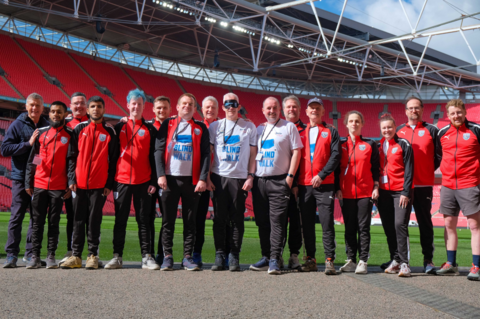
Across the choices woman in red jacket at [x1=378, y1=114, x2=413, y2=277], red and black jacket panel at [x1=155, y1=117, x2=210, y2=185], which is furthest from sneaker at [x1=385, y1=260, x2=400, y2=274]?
red and black jacket panel at [x1=155, y1=117, x2=210, y2=185]

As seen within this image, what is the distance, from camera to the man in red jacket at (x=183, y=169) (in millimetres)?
4559

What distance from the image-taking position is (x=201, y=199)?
201 inches

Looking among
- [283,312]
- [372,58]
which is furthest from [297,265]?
[372,58]

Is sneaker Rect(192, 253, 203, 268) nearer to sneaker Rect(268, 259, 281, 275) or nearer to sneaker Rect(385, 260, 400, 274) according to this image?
sneaker Rect(268, 259, 281, 275)

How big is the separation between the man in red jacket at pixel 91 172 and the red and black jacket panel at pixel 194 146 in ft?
1.91

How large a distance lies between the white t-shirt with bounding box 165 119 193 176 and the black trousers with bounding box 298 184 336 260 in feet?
4.64

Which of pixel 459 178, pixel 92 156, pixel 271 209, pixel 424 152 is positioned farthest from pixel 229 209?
pixel 459 178

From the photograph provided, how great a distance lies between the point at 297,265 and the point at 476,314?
2152mm

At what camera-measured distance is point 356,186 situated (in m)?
4.89

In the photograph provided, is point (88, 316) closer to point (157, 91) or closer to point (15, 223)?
point (15, 223)

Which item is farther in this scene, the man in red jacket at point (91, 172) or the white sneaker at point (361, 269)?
the man in red jacket at point (91, 172)

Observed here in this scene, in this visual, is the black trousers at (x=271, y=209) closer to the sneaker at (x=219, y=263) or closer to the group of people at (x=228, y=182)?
the group of people at (x=228, y=182)

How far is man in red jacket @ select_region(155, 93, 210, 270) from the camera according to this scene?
4559mm

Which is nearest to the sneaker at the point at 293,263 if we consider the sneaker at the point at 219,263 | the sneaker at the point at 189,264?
the sneaker at the point at 219,263
